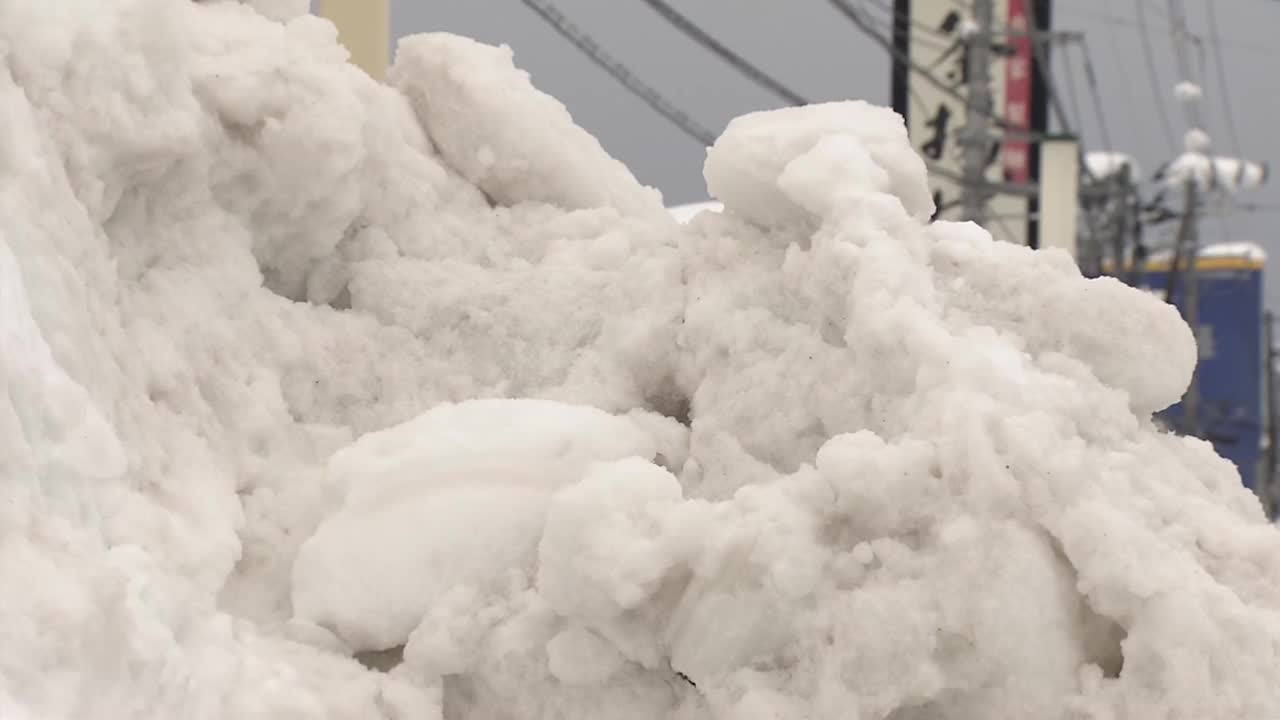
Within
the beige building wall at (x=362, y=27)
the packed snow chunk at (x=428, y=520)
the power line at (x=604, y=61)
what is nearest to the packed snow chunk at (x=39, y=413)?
the packed snow chunk at (x=428, y=520)

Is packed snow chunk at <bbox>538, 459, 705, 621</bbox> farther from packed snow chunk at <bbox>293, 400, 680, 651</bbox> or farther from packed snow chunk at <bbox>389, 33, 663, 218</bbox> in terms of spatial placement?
packed snow chunk at <bbox>389, 33, 663, 218</bbox>

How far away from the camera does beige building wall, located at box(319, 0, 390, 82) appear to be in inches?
49.8

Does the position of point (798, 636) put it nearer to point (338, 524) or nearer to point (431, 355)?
point (338, 524)

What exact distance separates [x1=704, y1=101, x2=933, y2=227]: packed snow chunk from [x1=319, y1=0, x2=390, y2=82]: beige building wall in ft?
Answer: 2.39

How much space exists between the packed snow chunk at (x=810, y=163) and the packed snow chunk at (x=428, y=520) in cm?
19

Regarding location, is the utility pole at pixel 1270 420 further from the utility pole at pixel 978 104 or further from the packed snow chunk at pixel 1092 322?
the packed snow chunk at pixel 1092 322

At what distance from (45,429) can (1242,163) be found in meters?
7.65

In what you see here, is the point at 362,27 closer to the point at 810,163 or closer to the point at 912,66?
the point at 810,163

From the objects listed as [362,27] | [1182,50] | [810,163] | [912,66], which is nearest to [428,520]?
[810,163]

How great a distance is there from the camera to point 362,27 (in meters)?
1.28

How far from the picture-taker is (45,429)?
1.31 ft

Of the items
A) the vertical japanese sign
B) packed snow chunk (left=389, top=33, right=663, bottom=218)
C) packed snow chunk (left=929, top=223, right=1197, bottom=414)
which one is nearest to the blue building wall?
the vertical japanese sign

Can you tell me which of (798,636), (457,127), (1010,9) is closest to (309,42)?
(457,127)

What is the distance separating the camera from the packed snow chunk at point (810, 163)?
601mm
